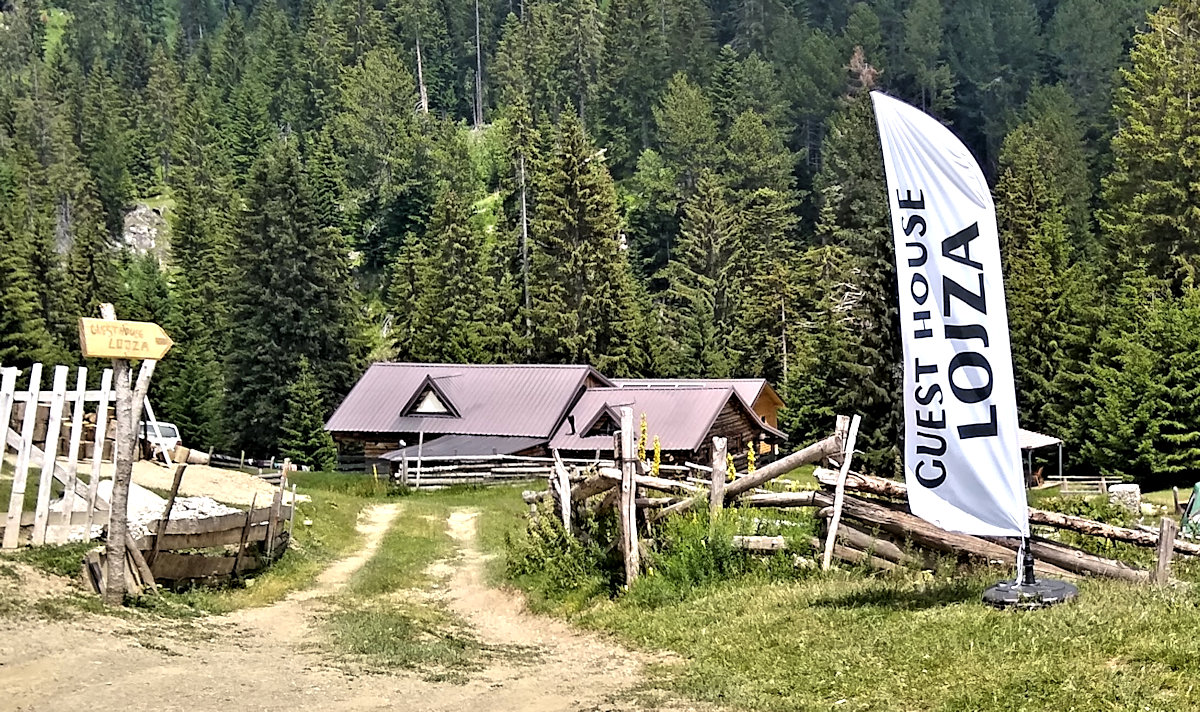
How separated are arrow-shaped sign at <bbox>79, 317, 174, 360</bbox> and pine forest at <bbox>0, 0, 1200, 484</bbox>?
112ft

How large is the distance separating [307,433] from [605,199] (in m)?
23.5

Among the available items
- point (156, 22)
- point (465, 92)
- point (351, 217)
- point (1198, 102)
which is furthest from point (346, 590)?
point (156, 22)

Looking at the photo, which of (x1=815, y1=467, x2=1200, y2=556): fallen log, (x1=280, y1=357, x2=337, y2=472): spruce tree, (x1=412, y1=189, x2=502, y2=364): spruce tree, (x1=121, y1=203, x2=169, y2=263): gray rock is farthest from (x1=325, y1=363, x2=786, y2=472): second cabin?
(x1=121, y1=203, x2=169, y2=263): gray rock

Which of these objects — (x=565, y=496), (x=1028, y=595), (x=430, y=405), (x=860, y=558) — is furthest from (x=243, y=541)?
(x=430, y=405)

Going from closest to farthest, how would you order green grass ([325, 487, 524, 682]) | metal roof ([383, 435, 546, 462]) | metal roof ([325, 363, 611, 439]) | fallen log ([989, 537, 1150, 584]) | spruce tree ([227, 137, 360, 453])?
fallen log ([989, 537, 1150, 584])
green grass ([325, 487, 524, 682])
metal roof ([383, 435, 546, 462])
metal roof ([325, 363, 611, 439])
spruce tree ([227, 137, 360, 453])

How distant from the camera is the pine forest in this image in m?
57.2

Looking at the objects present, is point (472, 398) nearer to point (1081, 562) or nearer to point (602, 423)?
point (602, 423)

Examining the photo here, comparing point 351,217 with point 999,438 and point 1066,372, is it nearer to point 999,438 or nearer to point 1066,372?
point 1066,372

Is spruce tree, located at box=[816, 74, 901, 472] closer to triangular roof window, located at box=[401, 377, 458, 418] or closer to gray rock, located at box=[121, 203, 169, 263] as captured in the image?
triangular roof window, located at box=[401, 377, 458, 418]

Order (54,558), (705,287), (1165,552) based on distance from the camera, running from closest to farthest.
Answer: (1165,552) < (54,558) < (705,287)

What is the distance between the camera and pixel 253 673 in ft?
37.5

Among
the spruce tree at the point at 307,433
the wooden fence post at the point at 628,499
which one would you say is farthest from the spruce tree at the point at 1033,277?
the wooden fence post at the point at 628,499

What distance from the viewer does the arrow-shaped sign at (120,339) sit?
14.2 m

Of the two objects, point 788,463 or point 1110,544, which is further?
point 788,463
